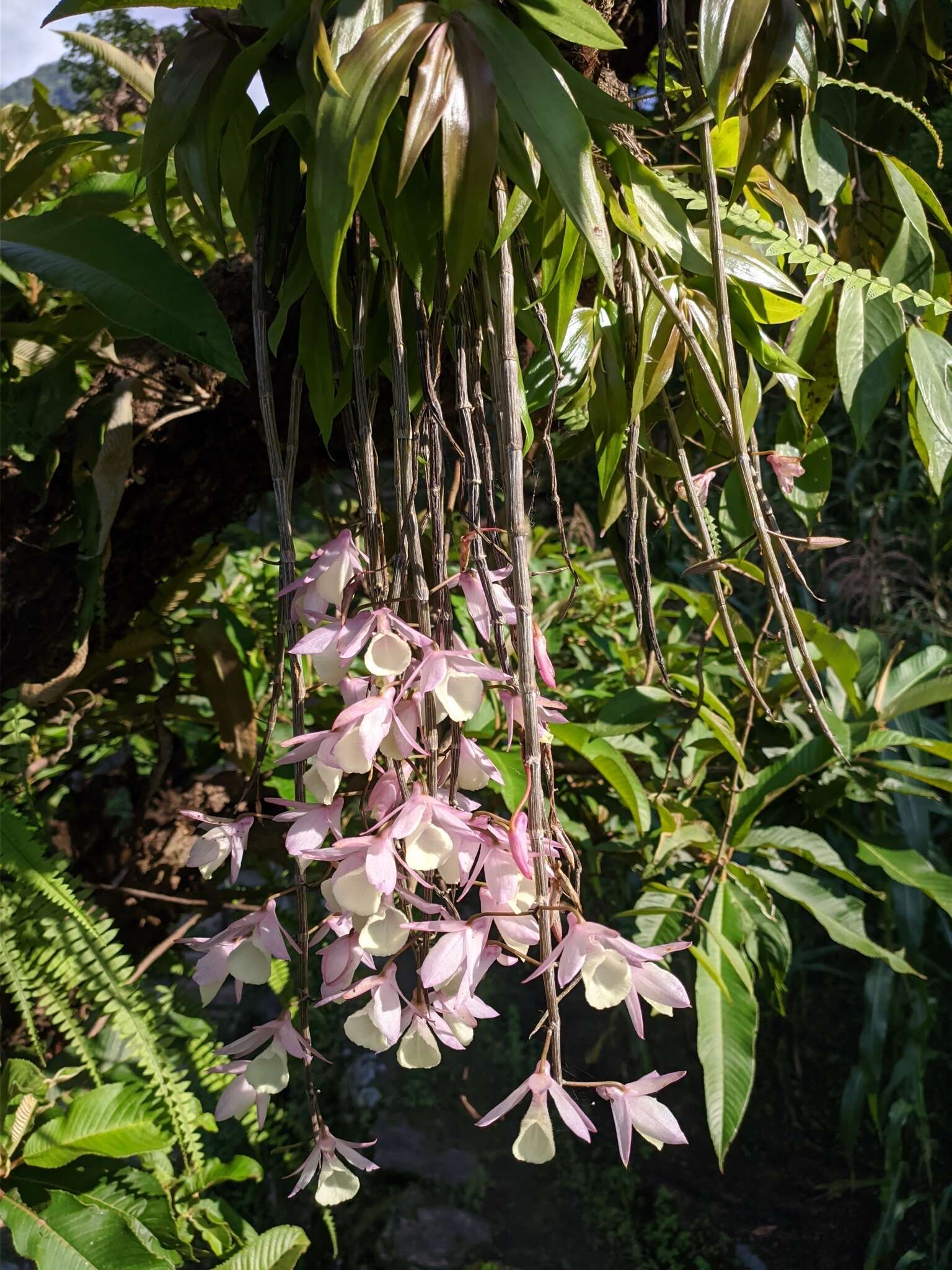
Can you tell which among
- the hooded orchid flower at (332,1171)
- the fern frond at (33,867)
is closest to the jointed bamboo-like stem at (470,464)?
the hooded orchid flower at (332,1171)

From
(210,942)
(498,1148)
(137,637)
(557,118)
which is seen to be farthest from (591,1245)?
(557,118)

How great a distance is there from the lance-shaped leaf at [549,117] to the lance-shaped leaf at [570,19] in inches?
1.5

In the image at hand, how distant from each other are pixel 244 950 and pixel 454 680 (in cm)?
16

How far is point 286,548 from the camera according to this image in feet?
1.26

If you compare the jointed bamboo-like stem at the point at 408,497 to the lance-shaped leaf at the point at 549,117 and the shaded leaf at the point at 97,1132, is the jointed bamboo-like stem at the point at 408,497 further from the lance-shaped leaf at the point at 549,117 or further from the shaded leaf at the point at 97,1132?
the shaded leaf at the point at 97,1132

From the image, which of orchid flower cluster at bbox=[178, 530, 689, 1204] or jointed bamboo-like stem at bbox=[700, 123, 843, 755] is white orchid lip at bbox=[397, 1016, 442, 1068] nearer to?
orchid flower cluster at bbox=[178, 530, 689, 1204]

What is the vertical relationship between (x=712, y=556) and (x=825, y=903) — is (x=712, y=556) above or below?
above

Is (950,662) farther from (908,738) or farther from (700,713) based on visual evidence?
(700,713)

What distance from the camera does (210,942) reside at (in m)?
0.40

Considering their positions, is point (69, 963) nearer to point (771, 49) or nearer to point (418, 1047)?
point (418, 1047)

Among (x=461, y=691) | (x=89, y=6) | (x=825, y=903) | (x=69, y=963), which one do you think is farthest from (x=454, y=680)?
(x=825, y=903)

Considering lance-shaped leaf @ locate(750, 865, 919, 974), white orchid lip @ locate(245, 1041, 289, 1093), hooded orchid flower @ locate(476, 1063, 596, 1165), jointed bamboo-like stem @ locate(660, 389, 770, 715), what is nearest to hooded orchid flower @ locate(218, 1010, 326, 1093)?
white orchid lip @ locate(245, 1041, 289, 1093)

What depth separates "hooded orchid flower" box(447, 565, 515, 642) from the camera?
0.38m

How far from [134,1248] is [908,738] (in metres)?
0.76
